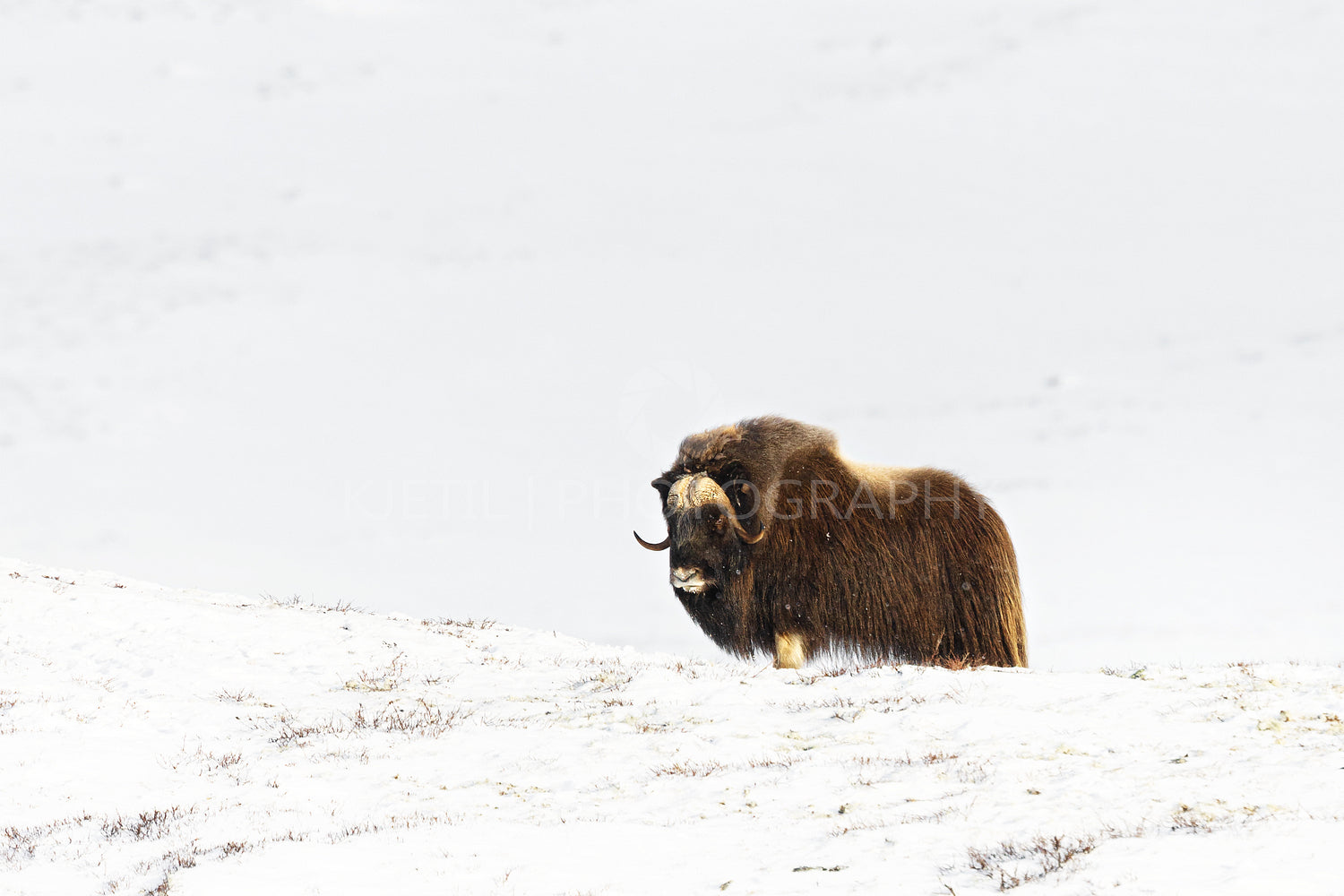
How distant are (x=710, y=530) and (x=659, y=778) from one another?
477 cm

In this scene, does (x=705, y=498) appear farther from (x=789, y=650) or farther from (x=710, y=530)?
(x=789, y=650)

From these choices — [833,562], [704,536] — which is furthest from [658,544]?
[833,562]

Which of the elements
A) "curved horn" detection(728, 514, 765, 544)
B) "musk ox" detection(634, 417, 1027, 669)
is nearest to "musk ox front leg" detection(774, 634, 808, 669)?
"musk ox" detection(634, 417, 1027, 669)

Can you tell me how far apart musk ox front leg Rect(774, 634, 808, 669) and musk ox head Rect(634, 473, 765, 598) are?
2.66 feet

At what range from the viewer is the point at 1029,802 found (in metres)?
4.87

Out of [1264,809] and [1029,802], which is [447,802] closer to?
[1029,802]

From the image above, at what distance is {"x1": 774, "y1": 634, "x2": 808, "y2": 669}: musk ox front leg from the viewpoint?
420 inches

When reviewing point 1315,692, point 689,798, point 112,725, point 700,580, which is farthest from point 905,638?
point 112,725

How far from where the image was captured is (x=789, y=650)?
421 inches

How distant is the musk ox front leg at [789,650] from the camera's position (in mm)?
10664

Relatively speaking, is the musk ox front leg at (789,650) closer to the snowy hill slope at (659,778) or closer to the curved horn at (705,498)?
the snowy hill slope at (659,778)

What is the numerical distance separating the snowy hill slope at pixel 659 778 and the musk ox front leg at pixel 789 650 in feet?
2.37

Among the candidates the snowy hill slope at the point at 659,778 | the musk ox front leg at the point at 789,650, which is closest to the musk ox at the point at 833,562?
the musk ox front leg at the point at 789,650

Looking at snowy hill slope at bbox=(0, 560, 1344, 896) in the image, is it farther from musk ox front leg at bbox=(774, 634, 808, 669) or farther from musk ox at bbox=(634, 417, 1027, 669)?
musk ox at bbox=(634, 417, 1027, 669)
